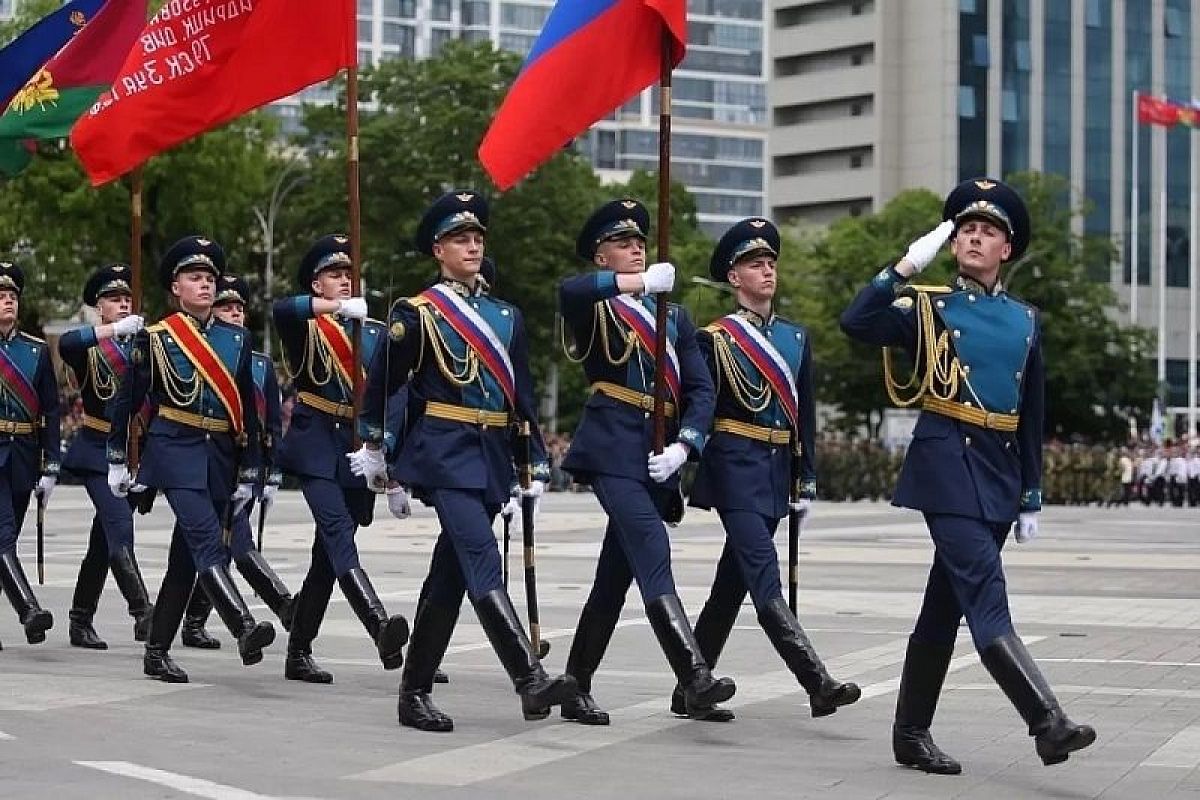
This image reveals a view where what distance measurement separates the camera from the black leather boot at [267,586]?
45.9 feet

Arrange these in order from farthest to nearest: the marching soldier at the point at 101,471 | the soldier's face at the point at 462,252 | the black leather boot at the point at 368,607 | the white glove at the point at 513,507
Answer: the marching soldier at the point at 101,471 < the black leather boot at the point at 368,607 < the white glove at the point at 513,507 < the soldier's face at the point at 462,252

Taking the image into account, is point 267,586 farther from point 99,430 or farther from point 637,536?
point 637,536

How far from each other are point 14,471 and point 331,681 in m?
3.11

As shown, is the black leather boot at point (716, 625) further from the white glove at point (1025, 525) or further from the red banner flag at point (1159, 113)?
the red banner flag at point (1159, 113)

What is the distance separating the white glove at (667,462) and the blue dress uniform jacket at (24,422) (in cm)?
542

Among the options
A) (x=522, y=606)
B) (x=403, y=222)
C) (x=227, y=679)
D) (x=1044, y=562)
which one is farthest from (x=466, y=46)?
(x=227, y=679)

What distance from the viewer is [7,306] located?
15.2 m

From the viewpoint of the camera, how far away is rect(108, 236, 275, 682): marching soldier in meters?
13.0

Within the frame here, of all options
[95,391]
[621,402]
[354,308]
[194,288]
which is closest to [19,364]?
[95,391]

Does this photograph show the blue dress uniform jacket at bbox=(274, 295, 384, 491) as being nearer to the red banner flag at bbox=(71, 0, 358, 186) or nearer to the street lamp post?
the red banner flag at bbox=(71, 0, 358, 186)

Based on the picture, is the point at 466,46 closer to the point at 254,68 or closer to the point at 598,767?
the point at 254,68

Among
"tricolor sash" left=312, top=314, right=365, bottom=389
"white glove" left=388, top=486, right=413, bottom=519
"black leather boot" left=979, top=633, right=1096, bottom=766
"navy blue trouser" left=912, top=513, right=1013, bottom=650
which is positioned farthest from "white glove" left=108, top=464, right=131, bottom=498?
"black leather boot" left=979, top=633, right=1096, bottom=766

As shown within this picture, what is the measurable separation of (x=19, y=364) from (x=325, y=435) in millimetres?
2774

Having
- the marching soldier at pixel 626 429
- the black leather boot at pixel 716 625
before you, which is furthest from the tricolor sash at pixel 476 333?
the black leather boot at pixel 716 625
